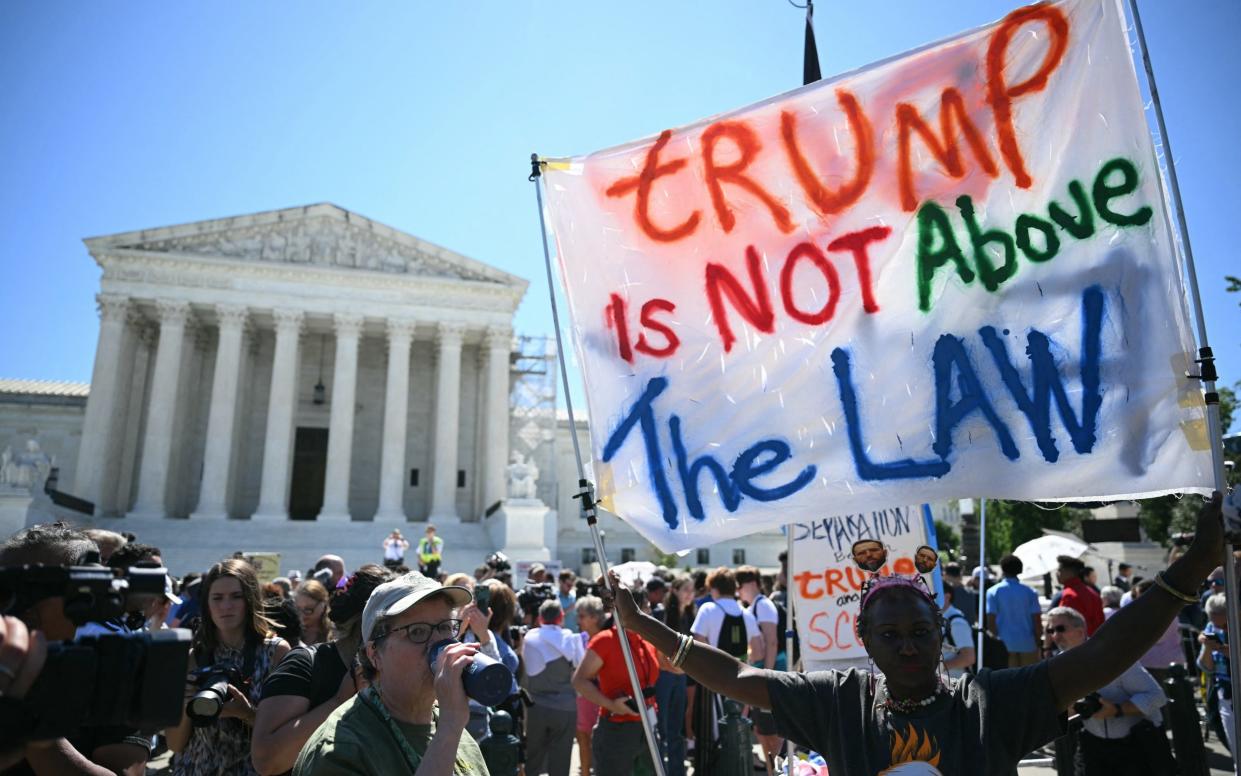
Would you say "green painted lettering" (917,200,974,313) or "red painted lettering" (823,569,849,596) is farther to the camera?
"red painted lettering" (823,569,849,596)

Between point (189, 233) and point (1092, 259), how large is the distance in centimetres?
3398

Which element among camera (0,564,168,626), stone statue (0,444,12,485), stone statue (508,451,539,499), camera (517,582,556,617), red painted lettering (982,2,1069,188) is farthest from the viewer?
stone statue (508,451,539,499)

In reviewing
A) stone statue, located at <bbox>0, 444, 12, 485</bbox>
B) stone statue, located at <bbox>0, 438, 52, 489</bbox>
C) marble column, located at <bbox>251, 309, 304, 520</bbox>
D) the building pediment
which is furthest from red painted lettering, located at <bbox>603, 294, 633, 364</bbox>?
the building pediment

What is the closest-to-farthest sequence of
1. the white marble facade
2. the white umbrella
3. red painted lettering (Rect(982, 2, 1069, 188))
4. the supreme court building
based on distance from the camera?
red painted lettering (Rect(982, 2, 1069, 188))
the white umbrella
the supreme court building
the white marble facade

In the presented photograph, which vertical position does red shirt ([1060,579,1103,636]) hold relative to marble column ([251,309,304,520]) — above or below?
below

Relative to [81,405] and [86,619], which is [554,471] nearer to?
[81,405]

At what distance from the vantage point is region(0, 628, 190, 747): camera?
1.39m

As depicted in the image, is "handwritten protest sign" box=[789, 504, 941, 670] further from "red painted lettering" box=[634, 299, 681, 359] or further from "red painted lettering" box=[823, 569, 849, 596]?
"red painted lettering" box=[634, 299, 681, 359]

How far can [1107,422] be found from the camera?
2652 millimetres

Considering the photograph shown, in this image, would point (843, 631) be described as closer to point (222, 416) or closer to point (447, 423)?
point (447, 423)

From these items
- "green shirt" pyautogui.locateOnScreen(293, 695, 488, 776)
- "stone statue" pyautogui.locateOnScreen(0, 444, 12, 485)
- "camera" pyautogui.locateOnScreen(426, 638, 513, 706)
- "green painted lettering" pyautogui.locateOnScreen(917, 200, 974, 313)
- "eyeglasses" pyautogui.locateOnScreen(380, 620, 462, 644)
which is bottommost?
"green shirt" pyautogui.locateOnScreen(293, 695, 488, 776)

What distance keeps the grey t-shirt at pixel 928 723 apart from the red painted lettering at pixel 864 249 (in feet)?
4.71

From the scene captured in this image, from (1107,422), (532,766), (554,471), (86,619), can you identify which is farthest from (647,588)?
(554,471)

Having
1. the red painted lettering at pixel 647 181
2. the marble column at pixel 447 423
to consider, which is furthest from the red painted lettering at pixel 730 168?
the marble column at pixel 447 423
